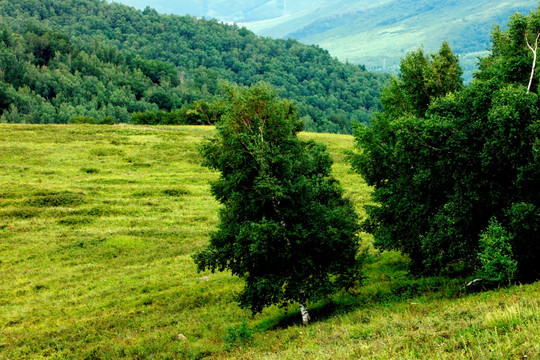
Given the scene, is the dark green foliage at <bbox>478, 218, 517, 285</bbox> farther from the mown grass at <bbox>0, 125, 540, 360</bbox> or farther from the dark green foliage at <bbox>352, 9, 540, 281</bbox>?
the mown grass at <bbox>0, 125, 540, 360</bbox>

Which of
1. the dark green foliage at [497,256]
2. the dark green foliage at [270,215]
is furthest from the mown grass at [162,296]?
the dark green foliage at [270,215]

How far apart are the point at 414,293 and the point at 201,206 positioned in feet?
105

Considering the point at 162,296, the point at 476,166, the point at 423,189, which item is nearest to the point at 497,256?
the point at 476,166

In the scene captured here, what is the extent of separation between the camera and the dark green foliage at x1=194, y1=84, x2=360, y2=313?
18.1 meters

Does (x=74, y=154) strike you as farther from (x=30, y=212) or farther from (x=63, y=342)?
(x=63, y=342)

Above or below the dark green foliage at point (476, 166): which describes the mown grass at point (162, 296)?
below

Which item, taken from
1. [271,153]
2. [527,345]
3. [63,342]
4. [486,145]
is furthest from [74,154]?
[527,345]

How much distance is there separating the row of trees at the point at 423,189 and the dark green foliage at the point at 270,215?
0.05 meters

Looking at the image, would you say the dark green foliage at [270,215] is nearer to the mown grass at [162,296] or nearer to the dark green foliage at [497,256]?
the mown grass at [162,296]

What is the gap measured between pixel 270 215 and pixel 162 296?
38.9 ft

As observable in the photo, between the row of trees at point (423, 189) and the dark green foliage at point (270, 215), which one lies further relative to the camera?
the dark green foliage at point (270, 215)

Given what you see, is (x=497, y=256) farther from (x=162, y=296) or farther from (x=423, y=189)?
(x=162, y=296)

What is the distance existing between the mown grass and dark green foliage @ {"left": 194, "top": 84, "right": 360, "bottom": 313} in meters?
2.05

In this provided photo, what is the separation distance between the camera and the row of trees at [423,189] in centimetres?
1576
